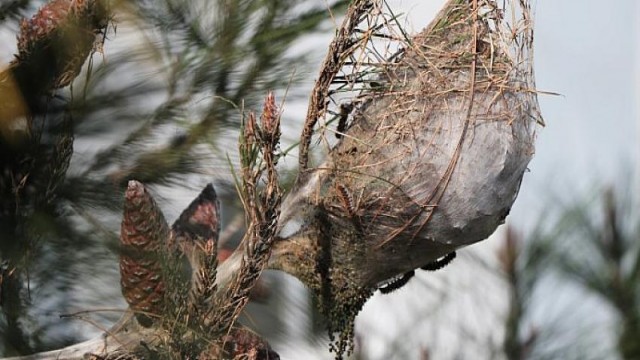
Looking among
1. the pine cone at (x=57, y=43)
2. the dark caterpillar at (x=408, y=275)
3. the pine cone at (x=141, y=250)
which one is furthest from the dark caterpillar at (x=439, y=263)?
the pine cone at (x=57, y=43)

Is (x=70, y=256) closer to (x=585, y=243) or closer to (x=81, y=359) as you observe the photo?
(x=81, y=359)

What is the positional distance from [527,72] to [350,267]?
0.86 feet

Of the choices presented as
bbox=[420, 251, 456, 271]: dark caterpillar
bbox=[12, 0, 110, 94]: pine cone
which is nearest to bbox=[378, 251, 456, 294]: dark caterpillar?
bbox=[420, 251, 456, 271]: dark caterpillar

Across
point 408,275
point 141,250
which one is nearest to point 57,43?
point 141,250

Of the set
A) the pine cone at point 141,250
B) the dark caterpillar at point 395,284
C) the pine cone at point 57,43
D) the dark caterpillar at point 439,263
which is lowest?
the pine cone at point 141,250

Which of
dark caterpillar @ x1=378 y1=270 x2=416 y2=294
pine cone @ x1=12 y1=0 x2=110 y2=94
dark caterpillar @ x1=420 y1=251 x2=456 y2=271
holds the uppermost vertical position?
pine cone @ x1=12 y1=0 x2=110 y2=94

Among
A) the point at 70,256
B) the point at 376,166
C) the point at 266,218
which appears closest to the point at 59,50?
the point at 70,256

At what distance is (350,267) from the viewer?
1.13 metres

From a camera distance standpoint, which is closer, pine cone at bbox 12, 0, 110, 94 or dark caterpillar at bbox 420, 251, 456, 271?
pine cone at bbox 12, 0, 110, 94

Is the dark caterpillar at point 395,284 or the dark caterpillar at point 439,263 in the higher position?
the dark caterpillar at point 439,263

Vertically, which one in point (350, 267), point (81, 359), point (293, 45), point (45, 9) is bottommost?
point (81, 359)

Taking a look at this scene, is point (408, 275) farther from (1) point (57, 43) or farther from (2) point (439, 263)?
(1) point (57, 43)

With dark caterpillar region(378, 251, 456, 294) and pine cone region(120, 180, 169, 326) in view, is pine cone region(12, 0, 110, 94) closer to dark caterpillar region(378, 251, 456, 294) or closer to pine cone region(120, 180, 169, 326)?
pine cone region(120, 180, 169, 326)

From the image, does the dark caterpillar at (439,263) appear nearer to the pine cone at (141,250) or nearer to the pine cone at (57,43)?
the pine cone at (141,250)
